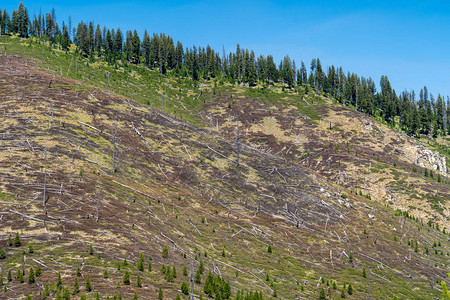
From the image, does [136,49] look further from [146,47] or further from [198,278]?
[198,278]

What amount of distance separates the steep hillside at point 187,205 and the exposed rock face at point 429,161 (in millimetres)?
2569

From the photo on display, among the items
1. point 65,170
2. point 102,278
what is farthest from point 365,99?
point 102,278

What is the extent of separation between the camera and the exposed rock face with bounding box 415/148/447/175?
9594 centimetres

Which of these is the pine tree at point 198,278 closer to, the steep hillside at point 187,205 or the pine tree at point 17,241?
the steep hillside at point 187,205

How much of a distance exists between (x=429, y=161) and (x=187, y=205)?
74.0 metres

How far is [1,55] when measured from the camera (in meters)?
102

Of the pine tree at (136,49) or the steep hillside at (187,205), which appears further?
the pine tree at (136,49)

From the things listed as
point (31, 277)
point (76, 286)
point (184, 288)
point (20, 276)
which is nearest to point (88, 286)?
point (76, 286)

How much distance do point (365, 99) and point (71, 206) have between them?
4819 inches

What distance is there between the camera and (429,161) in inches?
3829

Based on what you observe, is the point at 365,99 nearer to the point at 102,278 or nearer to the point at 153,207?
the point at 153,207

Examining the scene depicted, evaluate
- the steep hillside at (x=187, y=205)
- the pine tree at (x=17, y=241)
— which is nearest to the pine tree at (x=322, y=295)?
the steep hillside at (x=187, y=205)

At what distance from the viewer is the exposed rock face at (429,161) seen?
315ft

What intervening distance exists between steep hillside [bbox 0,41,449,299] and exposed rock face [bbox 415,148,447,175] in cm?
257
